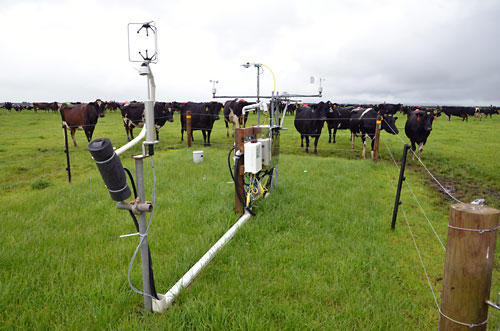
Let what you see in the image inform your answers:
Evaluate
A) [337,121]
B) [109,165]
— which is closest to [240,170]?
[109,165]

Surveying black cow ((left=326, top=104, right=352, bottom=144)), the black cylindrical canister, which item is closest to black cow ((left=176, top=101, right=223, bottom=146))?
black cow ((left=326, top=104, right=352, bottom=144))

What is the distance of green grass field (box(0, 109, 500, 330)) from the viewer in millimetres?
2441

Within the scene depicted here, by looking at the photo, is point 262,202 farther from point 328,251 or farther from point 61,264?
point 61,264

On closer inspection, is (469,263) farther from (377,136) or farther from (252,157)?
(377,136)

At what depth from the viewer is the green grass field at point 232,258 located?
2.44 m

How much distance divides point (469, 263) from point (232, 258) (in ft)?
7.04

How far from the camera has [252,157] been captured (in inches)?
166

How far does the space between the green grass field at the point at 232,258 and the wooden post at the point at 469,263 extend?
0.82 metres

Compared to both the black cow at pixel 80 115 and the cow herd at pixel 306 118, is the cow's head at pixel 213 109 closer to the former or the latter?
the cow herd at pixel 306 118

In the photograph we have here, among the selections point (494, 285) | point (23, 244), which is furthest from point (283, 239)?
point (23, 244)

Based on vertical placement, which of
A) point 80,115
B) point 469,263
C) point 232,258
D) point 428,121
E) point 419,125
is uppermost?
point 80,115

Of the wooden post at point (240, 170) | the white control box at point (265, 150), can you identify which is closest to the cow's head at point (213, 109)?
the white control box at point (265, 150)

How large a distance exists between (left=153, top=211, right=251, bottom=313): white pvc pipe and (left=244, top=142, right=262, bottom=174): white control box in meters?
0.81

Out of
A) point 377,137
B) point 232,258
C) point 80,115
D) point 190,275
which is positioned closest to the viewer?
point 190,275
